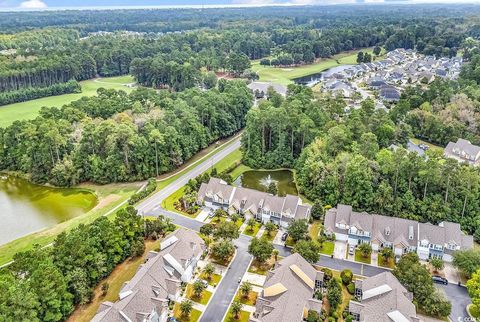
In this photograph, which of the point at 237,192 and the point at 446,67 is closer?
the point at 237,192

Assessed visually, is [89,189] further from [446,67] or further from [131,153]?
[446,67]

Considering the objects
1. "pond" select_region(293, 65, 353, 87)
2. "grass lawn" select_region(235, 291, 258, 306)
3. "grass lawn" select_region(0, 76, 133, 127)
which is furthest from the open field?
"grass lawn" select_region(235, 291, 258, 306)

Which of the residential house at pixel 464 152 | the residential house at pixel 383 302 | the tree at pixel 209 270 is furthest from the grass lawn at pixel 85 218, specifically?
the residential house at pixel 464 152

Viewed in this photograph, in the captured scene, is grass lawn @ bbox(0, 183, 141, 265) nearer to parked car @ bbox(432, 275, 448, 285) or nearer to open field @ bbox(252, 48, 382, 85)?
parked car @ bbox(432, 275, 448, 285)

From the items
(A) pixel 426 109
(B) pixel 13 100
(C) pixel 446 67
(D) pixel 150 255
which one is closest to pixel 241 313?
(D) pixel 150 255

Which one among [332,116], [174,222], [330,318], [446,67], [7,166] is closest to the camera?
[330,318]

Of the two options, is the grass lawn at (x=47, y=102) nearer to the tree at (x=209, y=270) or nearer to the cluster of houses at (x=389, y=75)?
the cluster of houses at (x=389, y=75)

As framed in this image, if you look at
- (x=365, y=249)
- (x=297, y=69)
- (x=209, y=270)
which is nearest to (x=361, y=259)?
(x=365, y=249)
